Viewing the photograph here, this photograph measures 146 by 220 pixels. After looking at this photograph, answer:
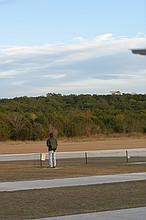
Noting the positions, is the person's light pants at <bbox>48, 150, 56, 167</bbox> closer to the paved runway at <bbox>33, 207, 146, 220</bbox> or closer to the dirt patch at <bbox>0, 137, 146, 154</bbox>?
the paved runway at <bbox>33, 207, 146, 220</bbox>

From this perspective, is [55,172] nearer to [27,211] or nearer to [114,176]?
[114,176]

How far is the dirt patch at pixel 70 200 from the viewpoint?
14.3 m

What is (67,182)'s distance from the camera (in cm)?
2111

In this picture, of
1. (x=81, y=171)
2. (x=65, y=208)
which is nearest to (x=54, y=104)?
(x=81, y=171)

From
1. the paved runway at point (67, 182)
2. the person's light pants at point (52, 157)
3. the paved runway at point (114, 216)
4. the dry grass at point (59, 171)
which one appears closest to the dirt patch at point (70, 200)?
the paved runway at point (114, 216)

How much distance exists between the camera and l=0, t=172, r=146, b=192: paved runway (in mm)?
19859

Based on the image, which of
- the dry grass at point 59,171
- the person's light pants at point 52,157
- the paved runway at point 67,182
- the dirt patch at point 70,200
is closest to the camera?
the dirt patch at point 70,200

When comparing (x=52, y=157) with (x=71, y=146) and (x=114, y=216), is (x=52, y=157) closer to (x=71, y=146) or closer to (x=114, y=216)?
(x=114, y=216)

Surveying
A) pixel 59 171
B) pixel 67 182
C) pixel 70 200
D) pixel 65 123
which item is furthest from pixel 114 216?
pixel 65 123

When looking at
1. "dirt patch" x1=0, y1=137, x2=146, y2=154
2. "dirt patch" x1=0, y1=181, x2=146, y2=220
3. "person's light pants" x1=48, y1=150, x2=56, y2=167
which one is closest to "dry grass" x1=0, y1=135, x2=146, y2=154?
"dirt patch" x1=0, y1=137, x2=146, y2=154

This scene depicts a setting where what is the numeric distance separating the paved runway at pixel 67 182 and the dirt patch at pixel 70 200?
909 mm

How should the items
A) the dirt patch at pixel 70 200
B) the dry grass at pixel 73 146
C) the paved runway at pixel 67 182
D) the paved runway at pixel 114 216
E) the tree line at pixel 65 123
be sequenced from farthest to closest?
the tree line at pixel 65 123, the dry grass at pixel 73 146, the paved runway at pixel 67 182, the dirt patch at pixel 70 200, the paved runway at pixel 114 216

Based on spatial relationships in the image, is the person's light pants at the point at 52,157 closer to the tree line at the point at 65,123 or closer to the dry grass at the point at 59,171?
the dry grass at the point at 59,171

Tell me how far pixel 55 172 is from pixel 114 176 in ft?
10.2
